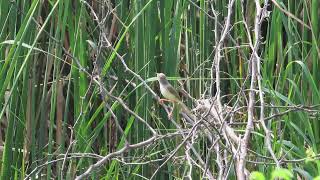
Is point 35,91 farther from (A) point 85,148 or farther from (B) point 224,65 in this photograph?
(B) point 224,65

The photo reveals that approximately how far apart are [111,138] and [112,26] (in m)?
0.49

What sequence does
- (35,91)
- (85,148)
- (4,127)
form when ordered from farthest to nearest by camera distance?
(4,127) < (35,91) < (85,148)

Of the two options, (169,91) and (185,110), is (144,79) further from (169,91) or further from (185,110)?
(185,110)

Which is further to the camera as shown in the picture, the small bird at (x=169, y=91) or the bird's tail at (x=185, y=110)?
the small bird at (x=169, y=91)

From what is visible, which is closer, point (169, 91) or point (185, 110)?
point (185, 110)

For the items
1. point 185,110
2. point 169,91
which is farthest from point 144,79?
point 185,110

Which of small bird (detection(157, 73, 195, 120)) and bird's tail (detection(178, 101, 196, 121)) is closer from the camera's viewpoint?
bird's tail (detection(178, 101, 196, 121))

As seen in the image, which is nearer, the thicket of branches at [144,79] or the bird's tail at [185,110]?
the bird's tail at [185,110]

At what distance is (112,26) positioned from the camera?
3.59m

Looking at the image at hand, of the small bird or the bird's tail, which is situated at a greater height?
the small bird

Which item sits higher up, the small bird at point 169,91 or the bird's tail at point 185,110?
the small bird at point 169,91

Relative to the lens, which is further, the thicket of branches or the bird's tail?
the thicket of branches

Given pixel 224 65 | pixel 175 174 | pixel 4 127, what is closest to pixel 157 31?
pixel 224 65

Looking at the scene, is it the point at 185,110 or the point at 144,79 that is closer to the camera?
the point at 185,110
